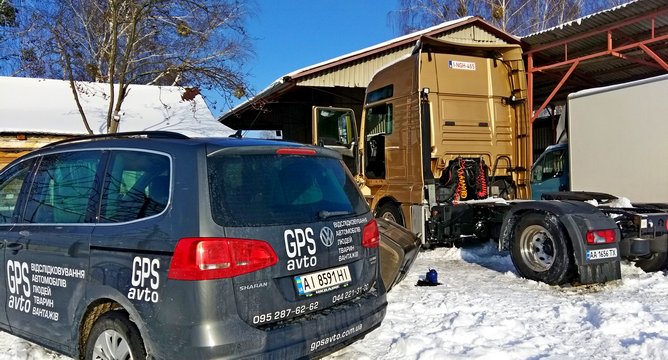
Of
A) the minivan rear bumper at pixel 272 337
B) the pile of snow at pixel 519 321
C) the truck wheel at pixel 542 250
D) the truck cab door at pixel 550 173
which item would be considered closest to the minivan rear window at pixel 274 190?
the minivan rear bumper at pixel 272 337

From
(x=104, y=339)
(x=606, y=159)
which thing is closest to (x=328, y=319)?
(x=104, y=339)

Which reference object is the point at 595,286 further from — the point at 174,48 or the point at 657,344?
the point at 174,48

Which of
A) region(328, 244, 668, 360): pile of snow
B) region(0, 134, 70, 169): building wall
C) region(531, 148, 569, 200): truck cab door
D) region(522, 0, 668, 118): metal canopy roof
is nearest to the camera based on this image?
region(328, 244, 668, 360): pile of snow

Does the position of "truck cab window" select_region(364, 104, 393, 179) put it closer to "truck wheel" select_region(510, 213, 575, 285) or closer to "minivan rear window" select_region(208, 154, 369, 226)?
"truck wheel" select_region(510, 213, 575, 285)

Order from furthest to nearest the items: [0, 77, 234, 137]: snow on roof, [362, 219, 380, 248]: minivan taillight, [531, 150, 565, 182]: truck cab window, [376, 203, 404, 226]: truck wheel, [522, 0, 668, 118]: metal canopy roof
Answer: [0, 77, 234, 137]: snow on roof < [522, 0, 668, 118]: metal canopy roof < [531, 150, 565, 182]: truck cab window < [376, 203, 404, 226]: truck wheel < [362, 219, 380, 248]: minivan taillight

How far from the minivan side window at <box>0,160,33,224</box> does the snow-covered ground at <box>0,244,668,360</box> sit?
1108mm

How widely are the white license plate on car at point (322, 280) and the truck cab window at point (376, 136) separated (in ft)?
20.1

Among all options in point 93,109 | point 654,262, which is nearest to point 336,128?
point 654,262

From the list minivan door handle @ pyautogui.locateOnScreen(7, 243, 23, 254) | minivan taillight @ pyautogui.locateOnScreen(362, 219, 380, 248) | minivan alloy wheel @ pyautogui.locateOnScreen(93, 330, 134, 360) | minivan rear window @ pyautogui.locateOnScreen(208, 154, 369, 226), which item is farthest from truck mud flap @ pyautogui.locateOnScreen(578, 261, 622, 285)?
minivan door handle @ pyautogui.locateOnScreen(7, 243, 23, 254)

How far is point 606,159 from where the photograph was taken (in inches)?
308

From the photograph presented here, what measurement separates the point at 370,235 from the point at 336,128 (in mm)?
5771

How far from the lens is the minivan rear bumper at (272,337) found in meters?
2.87

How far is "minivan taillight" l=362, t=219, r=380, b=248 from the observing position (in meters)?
3.84

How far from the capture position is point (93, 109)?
16547 millimetres
